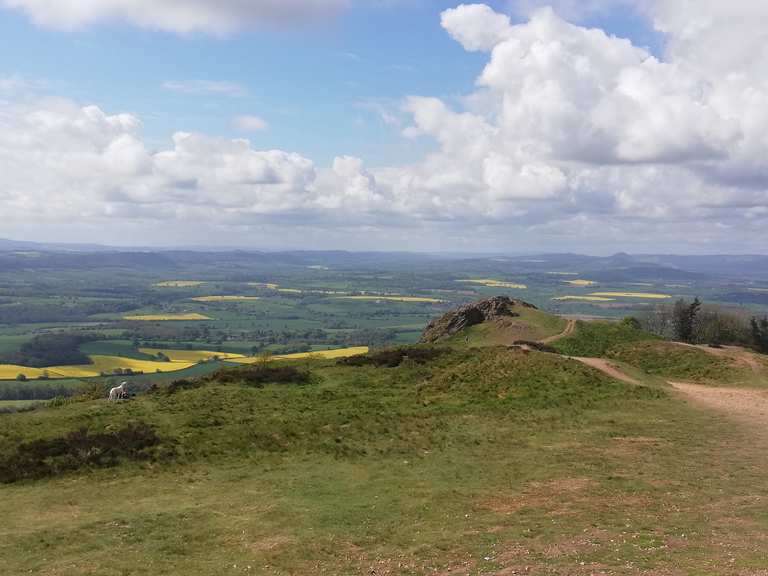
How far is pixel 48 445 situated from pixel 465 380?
103 ft

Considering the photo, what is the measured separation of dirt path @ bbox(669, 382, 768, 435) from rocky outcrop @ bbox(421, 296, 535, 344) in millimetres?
29965

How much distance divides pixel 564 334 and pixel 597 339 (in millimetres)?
3964

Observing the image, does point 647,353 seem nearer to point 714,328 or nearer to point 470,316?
point 470,316

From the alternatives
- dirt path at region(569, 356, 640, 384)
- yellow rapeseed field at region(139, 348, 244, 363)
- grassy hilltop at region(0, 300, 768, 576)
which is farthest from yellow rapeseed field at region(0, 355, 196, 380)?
dirt path at region(569, 356, 640, 384)

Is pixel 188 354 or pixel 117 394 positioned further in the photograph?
pixel 188 354

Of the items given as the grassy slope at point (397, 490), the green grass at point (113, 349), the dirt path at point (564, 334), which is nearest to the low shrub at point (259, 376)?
the grassy slope at point (397, 490)

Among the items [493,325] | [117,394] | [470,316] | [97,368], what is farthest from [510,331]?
[97,368]

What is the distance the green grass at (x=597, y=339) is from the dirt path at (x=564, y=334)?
572 mm

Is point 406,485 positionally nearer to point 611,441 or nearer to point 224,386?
point 611,441

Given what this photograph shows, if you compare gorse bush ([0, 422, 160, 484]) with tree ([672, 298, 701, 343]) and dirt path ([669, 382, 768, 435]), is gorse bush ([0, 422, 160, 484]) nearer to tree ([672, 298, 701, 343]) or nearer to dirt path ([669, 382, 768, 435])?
dirt path ([669, 382, 768, 435])

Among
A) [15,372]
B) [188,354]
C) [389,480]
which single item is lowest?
[188,354]

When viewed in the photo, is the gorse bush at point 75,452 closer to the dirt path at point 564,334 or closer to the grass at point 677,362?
the grass at point 677,362

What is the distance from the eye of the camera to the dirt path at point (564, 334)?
66.1 m

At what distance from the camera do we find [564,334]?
225 feet
